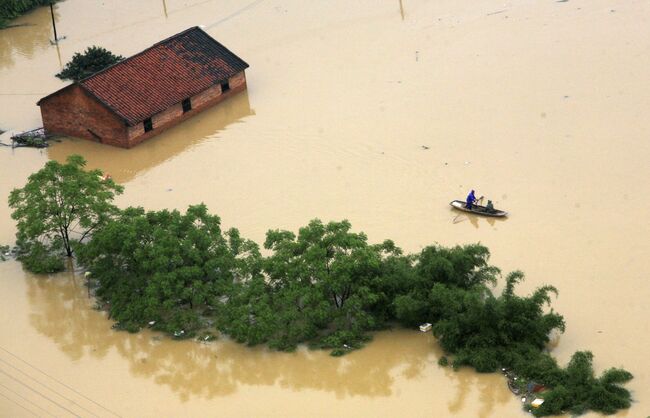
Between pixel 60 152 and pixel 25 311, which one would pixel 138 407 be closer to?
pixel 25 311

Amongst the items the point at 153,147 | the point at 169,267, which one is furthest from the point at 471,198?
the point at 153,147

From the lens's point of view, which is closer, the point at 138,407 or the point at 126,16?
the point at 138,407

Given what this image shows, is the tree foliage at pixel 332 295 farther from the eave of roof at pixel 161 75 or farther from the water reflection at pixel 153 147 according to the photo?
the eave of roof at pixel 161 75

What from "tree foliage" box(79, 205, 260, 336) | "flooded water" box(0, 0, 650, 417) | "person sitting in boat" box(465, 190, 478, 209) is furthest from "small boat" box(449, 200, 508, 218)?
"tree foliage" box(79, 205, 260, 336)

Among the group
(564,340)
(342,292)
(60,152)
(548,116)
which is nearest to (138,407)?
(342,292)

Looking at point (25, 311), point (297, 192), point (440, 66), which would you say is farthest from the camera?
point (440, 66)

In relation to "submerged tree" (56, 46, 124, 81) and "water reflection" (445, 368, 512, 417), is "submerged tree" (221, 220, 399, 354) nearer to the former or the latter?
"water reflection" (445, 368, 512, 417)
